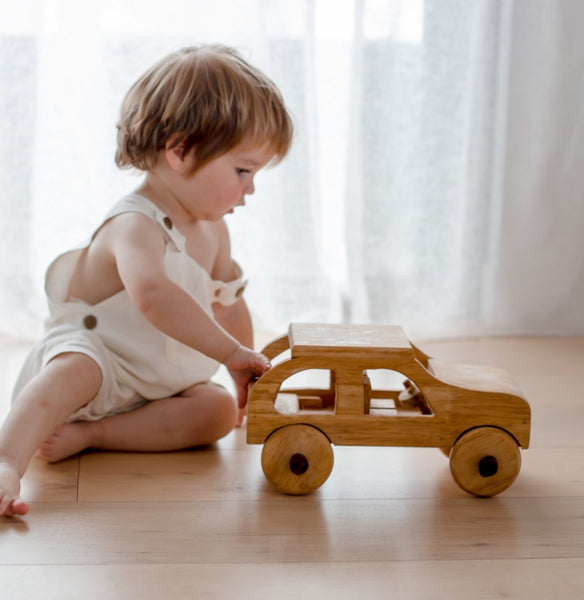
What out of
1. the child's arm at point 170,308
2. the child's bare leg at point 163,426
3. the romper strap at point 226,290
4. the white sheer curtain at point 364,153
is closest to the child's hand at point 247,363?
the child's arm at point 170,308

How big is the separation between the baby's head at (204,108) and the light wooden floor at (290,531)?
39 centimetres

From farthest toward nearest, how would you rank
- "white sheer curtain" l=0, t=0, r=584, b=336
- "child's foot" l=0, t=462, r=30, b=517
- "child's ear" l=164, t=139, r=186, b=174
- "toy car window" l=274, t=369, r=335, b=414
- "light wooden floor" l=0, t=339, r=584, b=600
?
"white sheer curtain" l=0, t=0, r=584, b=336
"child's ear" l=164, t=139, r=186, b=174
"toy car window" l=274, t=369, r=335, b=414
"child's foot" l=0, t=462, r=30, b=517
"light wooden floor" l=0, t=339, r=584, b=600

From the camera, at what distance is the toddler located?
1.07m

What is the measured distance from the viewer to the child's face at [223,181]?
44.8 inches

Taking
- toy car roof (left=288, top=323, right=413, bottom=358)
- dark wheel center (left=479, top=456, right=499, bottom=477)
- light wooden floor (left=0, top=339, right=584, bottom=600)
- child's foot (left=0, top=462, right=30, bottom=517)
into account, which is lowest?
light wooden floor (left=0, top=339, right=584, bottom=600)

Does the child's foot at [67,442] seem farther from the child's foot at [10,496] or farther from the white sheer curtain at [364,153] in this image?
the white sheer curtain at [364,153]

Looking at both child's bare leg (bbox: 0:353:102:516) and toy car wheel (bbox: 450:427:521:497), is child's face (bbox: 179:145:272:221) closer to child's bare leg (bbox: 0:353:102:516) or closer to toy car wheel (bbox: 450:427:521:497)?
child's bare leg (bbox: 0:353:102:516)

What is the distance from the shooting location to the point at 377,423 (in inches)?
39.0

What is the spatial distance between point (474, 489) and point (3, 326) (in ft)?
3.30

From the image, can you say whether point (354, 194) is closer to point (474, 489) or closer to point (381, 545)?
point (474, 489)

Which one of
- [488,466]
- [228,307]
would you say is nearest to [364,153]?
[228,307]

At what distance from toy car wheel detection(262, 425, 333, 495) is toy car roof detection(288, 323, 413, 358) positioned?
88mm

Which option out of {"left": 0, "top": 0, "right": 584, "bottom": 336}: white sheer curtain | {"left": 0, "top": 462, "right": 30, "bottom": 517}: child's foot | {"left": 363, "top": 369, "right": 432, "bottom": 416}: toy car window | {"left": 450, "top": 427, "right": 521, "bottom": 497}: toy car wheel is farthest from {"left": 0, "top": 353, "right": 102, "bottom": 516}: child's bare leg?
{"left": 0, "top": 0, "right": 584, "bottom": 336}: white sheer curtain

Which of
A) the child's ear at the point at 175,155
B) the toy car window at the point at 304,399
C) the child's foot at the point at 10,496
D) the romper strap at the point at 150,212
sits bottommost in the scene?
the child's foot at the point at 10,496
